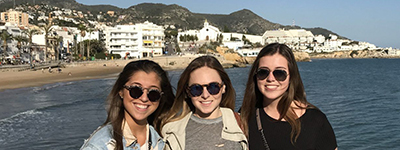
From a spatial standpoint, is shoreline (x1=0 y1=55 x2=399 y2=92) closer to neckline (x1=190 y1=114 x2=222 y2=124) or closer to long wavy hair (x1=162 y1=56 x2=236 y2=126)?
long wavy hair (x1=162 y1=56 x2=236 y2=126)

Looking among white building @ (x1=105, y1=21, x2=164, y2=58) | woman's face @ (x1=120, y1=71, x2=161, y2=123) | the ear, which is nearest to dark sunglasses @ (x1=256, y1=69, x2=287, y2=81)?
woman's face @ (x1=120, y1=71, x2=161, y2=123)

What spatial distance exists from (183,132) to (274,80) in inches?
37.3

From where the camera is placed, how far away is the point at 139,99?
2.82 m

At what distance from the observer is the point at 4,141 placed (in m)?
13.0

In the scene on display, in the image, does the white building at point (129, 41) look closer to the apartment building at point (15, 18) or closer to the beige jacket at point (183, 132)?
the apartment building at point (15, 18)

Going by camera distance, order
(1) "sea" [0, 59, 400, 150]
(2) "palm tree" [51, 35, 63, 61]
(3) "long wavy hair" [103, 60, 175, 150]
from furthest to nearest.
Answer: (2) "palm tree" [51, 35, 63, 61], (1) "sea" [0, 59, 400, 150], (3) "long wavy hair" [103, 60, 175, 150]

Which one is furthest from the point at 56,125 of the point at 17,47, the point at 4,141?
the point at 17,47

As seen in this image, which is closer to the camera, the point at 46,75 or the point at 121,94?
the point at 121,94

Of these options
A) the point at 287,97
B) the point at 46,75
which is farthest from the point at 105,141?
the point at 46,75

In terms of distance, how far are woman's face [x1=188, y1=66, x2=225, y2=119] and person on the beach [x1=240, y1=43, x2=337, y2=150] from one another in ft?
1.03

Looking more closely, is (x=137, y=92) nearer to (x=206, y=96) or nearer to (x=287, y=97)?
(x=206, y=96)

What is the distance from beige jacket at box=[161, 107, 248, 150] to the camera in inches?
118

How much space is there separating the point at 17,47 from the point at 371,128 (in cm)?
5207

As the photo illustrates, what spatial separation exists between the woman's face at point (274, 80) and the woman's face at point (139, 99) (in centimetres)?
107
